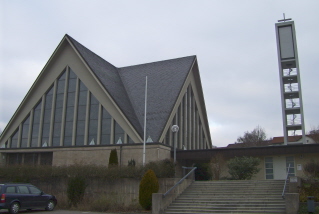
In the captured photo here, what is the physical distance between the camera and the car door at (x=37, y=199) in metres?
17.2

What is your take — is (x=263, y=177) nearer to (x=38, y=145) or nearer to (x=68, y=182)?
(x=68, y=182)

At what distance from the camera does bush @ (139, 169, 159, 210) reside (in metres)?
17.9

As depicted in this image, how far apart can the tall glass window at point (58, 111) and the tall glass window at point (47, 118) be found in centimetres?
69

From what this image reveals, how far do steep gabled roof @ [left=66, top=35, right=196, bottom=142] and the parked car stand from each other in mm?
10206

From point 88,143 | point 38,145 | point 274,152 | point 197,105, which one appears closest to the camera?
point 274,152

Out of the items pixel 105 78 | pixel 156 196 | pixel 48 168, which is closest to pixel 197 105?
pixel 105 78

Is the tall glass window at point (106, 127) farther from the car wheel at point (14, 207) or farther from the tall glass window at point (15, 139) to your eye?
the car wheel at point (14, 207)

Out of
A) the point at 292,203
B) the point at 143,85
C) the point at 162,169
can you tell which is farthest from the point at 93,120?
the point at 292,203

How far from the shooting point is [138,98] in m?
31.8

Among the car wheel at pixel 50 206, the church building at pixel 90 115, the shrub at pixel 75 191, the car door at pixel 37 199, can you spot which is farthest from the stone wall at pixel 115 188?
the church building at pixel 90 115

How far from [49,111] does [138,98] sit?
829 cm

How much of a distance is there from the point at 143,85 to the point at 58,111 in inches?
335

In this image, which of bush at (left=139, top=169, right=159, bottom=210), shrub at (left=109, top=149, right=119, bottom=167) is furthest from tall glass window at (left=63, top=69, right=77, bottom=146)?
bush at (left=139, top=169, right=159, bottom=210)

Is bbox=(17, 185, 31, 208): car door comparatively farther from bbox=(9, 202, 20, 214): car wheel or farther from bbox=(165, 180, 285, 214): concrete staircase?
bbox=(165, 180, 285, 214): concrete staircase
